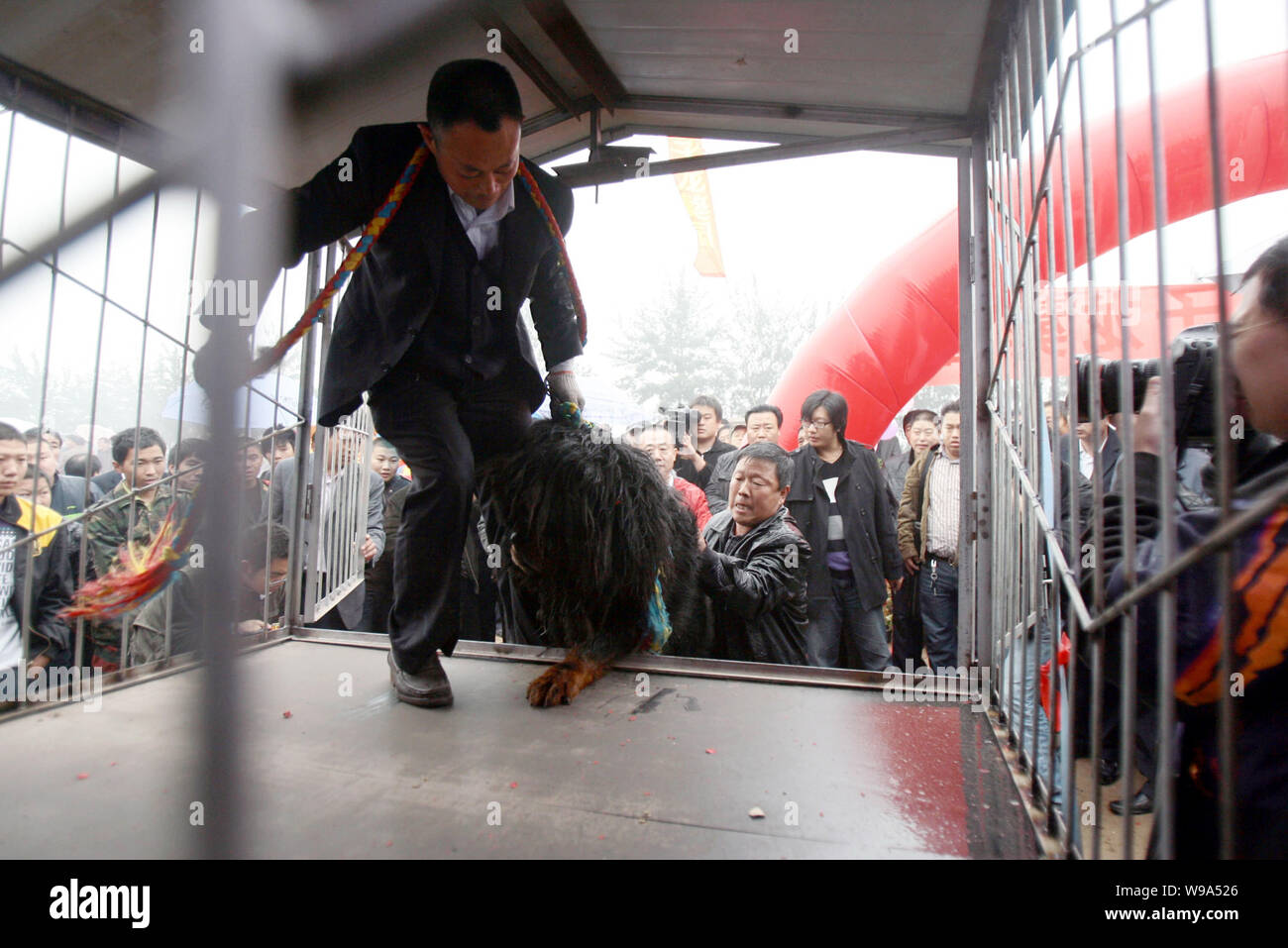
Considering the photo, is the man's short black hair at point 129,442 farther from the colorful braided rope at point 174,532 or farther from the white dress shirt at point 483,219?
the white dress shirt at point 483,219

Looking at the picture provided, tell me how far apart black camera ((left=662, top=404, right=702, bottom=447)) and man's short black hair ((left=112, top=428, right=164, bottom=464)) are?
2354 mm

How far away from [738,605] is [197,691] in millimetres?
2303

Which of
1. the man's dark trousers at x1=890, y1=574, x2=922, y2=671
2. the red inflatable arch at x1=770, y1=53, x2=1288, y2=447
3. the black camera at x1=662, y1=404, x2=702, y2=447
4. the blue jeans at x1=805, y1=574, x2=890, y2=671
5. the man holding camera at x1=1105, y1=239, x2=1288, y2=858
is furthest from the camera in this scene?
the red inflatable arch at x1=770, y1=53, x2=1288, y2=447

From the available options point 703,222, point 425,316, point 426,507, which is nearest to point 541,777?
point 426,507

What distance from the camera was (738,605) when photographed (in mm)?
2777

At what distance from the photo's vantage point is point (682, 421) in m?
4.59

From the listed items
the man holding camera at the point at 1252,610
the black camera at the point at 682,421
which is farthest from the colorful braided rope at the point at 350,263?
the black camera at the point at 682,421

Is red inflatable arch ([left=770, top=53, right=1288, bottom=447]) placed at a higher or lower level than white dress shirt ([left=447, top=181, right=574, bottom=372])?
higher

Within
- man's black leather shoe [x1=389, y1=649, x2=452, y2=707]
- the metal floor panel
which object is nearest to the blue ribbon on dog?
the metal floor panel

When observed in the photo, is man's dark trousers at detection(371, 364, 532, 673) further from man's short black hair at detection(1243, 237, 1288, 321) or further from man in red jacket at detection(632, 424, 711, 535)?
man's short black hair at detection(1243, 237, 1288, 321)

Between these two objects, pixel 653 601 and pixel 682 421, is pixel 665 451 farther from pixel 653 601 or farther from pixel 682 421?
pixel 653 601

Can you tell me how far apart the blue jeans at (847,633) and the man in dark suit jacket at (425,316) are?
1863 millimetres

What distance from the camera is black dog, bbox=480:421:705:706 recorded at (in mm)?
2295
